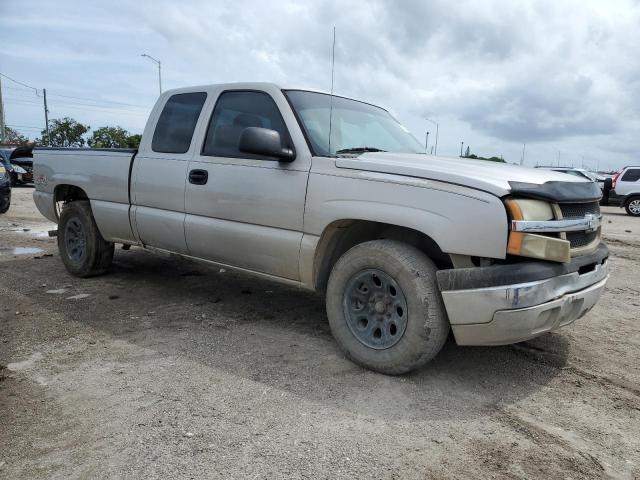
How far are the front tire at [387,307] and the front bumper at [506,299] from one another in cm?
14

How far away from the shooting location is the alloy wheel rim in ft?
11.0

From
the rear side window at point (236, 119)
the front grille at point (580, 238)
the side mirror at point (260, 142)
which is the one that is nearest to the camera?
the front grille at point (580, 238)

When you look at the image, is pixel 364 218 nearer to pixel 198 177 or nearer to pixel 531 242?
pixel 531 242

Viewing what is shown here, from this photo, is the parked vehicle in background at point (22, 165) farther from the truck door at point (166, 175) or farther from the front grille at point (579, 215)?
the front grille at point (579, 215)

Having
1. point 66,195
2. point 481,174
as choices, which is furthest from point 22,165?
point 481,174

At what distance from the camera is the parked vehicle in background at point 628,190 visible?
18.2 meters

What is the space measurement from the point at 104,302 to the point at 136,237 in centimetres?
70

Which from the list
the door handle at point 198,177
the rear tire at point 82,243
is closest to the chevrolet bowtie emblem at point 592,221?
the door handle at point 198,177

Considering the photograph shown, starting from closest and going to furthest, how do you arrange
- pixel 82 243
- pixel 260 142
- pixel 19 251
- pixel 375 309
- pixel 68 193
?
pixel 375 309 < pixel 260 142 < pixel 82 243 < pixel 68 193 < pixel 19 251

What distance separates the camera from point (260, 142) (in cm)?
359

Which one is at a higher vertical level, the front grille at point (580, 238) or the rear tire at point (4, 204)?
the front grille at point (580, 238)

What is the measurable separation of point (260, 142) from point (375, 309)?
1401 millimetres

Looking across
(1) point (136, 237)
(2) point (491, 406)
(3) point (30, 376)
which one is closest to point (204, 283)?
(1) point (136, 237)

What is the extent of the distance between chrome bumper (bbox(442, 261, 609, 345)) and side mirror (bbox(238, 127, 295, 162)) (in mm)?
1542
